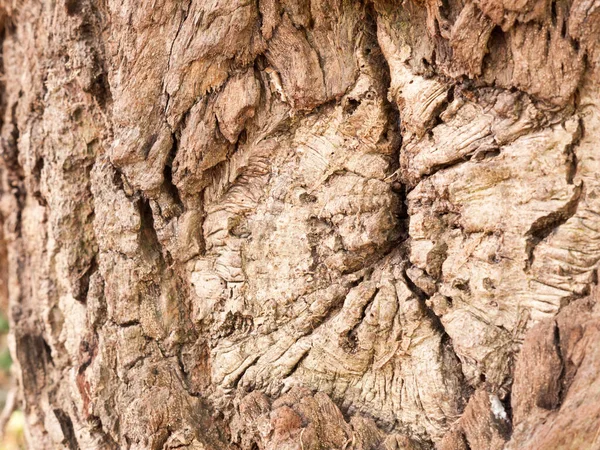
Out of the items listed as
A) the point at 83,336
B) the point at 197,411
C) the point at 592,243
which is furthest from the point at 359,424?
the point at 83,336

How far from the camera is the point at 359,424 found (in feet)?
10.4

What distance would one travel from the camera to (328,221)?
11.0 feet

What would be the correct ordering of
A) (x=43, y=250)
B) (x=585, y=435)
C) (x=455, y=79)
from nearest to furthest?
(x=585, y=435) < (x=455, y=79) < (x=43, y=250)

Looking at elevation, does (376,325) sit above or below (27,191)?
below

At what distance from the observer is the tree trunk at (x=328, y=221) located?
2691 millimetres

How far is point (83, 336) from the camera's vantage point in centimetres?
423

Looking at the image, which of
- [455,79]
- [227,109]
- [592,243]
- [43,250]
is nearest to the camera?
[592,243]


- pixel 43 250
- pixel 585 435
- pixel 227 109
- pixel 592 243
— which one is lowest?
pixel 585 435

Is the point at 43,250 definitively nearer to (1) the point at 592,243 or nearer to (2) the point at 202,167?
(2) the point at 202,167

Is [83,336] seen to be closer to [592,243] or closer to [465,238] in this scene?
[465,238]

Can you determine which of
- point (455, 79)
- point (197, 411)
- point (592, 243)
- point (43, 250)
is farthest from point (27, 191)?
point (592, 243)

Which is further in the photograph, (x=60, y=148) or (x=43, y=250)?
(x=43, y=250)

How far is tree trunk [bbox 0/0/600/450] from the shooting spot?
2.69 m

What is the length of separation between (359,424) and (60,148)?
2.91 meters
